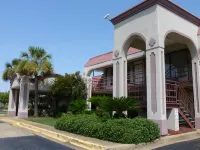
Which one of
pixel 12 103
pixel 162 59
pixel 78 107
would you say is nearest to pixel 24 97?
pixel 12 103

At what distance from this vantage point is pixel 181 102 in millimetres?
13258

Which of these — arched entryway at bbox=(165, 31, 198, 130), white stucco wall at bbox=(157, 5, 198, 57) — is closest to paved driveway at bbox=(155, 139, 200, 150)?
arched entryway at bbox=(165, 31, 198, 130)

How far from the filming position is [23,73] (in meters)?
21.6

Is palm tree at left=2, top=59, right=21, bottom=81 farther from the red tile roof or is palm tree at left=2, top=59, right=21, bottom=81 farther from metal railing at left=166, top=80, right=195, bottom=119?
metal railing at left=166, top=80, right=195, bottom=119

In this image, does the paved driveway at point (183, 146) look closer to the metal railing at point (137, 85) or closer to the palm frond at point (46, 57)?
the metal railing at point (137, 85)

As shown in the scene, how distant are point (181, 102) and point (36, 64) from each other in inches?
576

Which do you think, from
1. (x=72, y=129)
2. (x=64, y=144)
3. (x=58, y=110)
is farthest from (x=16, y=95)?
(x=64, y=144)

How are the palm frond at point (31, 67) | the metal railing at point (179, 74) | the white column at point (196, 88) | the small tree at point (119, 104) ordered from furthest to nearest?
the palm frond at point (31, 67) < the metal railing at point (179, 74) < the white column at point (196, 88) < the small tree at point (119, 104)

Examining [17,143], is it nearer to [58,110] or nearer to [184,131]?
[184,131]

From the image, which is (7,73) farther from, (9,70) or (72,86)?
(72,86)

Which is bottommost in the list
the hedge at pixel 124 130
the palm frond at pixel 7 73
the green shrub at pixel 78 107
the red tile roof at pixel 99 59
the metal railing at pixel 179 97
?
the hedge at pixel 124 130

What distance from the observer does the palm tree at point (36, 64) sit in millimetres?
21000

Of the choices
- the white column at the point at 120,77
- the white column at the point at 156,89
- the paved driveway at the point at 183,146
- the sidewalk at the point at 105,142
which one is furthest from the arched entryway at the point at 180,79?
the white column at the point at 120,77

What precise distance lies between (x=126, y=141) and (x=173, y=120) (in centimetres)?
440
